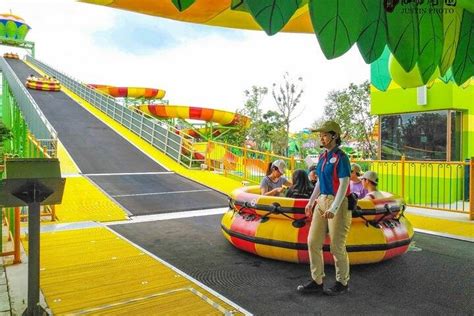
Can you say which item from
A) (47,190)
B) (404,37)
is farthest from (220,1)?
(47,190)

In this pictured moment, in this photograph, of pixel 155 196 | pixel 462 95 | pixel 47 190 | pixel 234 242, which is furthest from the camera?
pixel 462 95

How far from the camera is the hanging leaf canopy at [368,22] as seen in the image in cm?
143

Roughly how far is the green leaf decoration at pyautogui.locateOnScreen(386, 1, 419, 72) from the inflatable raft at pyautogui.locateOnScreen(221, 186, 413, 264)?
10.8ft

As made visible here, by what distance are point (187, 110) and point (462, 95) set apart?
66.5ft

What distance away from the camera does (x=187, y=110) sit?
28578 mm

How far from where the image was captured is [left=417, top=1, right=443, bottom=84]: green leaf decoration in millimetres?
1819

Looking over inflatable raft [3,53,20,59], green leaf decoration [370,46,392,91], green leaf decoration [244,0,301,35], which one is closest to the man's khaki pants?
green leaf decoration [370,46,392,91]

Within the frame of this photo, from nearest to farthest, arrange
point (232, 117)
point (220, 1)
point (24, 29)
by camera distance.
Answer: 1. point (220, 1)
2. point (232, 117)
3. point (24, 29)

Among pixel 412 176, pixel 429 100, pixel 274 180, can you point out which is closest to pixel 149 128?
pixel 412 176

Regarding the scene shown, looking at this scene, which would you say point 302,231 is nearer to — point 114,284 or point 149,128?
point 114,284

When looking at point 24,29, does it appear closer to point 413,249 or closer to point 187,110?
point 187,110

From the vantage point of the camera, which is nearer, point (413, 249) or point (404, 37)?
point (404, 37)

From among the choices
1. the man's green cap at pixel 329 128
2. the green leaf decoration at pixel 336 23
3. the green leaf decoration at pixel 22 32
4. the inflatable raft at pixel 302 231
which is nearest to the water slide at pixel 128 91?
the green leaf decoration at pixel 22 32

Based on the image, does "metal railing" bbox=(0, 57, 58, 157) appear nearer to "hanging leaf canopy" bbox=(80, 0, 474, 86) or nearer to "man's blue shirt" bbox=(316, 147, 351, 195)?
"man's blue shirt" bbox=(316, 147, 351, 195)
